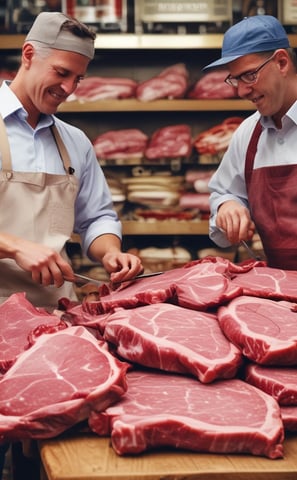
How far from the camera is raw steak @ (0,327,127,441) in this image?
5.21 feet

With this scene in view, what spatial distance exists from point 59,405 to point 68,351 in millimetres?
224

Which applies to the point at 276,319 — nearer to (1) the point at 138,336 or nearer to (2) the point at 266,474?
(1) the point at 138,336

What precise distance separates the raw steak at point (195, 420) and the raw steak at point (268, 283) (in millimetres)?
440

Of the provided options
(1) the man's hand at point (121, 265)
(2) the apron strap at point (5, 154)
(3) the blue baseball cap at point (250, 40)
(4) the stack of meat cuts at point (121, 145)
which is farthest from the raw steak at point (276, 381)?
(4) the stack of meat cuts at point (121, 145)

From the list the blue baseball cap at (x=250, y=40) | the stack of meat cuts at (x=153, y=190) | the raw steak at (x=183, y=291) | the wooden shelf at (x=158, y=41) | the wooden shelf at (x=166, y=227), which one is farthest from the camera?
the stack of meat cuts at (x=153, y=190)

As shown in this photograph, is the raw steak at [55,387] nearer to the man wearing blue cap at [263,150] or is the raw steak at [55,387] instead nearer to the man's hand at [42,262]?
the man's hand at [42,262]

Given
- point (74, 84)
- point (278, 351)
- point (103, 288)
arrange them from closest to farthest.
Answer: point (278, 351), point (103, 288), point (74, 84)

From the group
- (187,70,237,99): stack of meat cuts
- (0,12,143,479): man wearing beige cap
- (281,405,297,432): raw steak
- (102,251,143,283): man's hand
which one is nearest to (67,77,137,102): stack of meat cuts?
(187,70,237,99): stack of meat cuts

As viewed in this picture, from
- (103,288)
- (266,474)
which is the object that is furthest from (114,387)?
(103,288)

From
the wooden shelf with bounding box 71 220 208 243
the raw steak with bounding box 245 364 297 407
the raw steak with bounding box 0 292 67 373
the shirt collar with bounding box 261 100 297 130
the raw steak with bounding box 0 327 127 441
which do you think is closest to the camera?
the raw steak with bounding box 0 327 127 441

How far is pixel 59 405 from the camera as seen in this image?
159 centimetres

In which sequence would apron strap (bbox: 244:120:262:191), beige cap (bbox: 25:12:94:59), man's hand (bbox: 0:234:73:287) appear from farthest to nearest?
apron strap (bbox: 244:120:262:191)
beige cap (bbox: 25:12:94:59)
man's hand (bbox: 0:234:73:287)

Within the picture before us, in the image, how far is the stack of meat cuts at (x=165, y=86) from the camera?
189 inches

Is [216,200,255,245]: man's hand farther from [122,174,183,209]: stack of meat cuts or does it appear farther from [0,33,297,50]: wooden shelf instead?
[0,33,297,50]: wooden shelf
